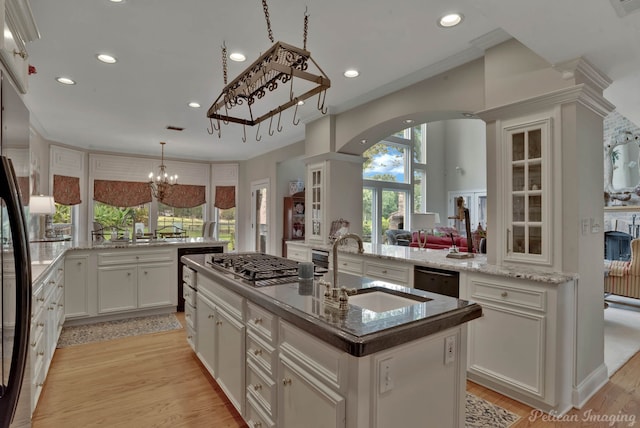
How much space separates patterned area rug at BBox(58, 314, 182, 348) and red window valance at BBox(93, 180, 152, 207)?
3877mm

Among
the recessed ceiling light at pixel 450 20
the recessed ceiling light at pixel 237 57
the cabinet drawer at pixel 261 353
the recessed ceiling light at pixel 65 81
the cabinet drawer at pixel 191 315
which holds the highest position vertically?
the recessed ceiling light at pixel 237 57

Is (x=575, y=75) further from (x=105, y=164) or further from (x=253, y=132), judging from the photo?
(x=105, y=164)

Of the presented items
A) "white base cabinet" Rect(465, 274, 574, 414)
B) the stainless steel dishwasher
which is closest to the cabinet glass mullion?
"white base cabinet" Rect(465, 274, 574, 414)

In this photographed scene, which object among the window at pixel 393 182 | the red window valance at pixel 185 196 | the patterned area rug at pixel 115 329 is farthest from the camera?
the window at pixel 393 182

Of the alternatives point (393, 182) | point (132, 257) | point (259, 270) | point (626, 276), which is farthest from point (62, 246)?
point (393, 182)

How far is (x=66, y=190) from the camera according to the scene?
251 inches

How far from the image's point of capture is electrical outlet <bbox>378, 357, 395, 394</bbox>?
4.09ft

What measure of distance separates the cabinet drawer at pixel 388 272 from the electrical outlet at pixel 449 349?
5.27 ft

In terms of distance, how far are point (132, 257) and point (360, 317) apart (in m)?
3.79

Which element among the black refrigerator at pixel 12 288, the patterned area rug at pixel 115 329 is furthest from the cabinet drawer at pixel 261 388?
the patterned area rug at pixel 115 329

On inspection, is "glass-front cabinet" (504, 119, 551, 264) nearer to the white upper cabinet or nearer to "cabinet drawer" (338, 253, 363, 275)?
"cabinet drawer" (338, 253, 363, 275)

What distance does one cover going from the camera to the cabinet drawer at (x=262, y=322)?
5.48ft

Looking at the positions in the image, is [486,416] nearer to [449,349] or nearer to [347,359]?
[449,349]

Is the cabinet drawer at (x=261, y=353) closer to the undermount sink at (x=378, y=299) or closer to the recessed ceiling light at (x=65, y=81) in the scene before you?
the undermount sink at (x=378, y=299)
